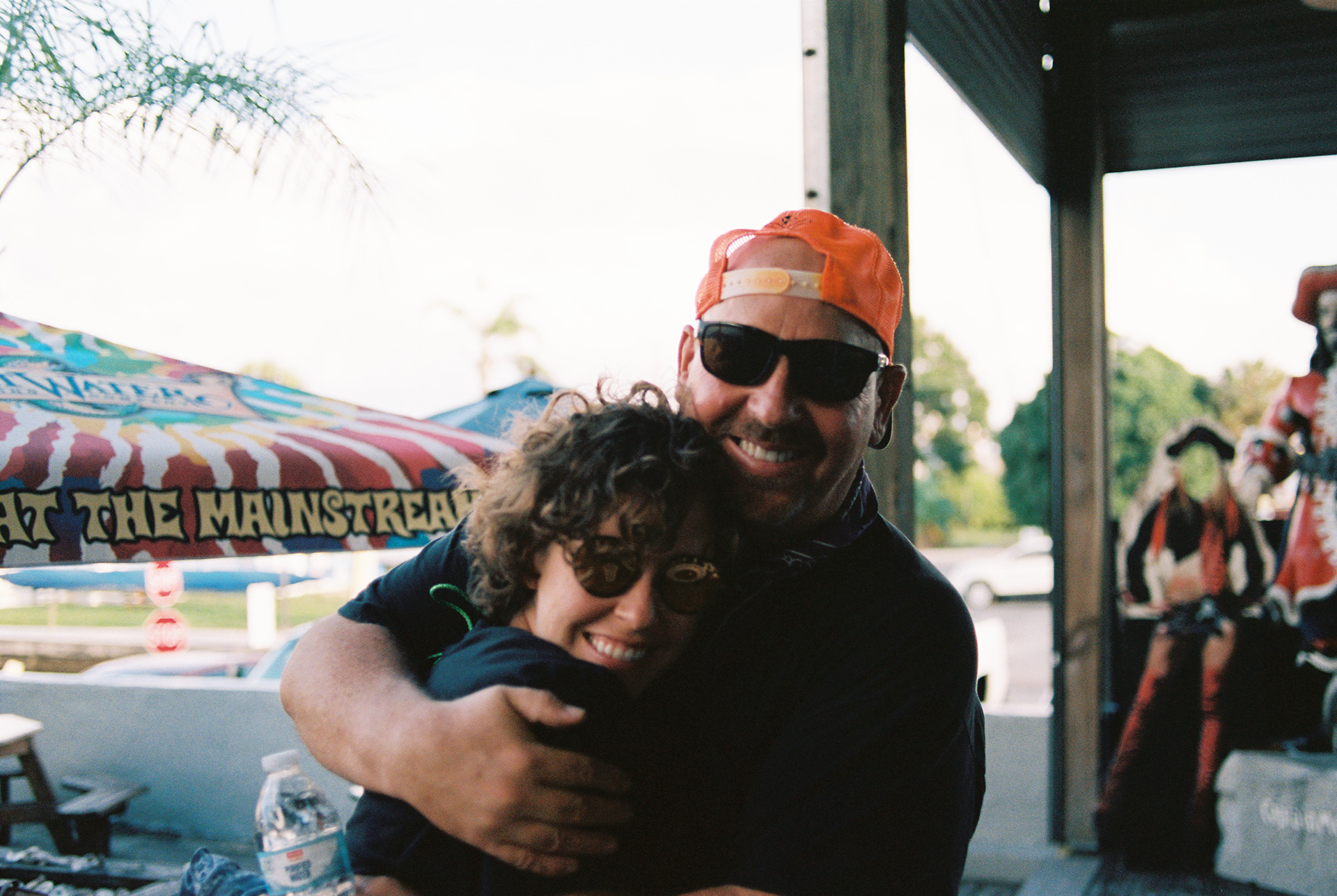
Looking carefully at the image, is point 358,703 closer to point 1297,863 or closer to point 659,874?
point 659,874

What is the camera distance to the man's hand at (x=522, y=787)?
4.12 ft

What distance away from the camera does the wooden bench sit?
631cm

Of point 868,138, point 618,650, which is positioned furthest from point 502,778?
point 868,138

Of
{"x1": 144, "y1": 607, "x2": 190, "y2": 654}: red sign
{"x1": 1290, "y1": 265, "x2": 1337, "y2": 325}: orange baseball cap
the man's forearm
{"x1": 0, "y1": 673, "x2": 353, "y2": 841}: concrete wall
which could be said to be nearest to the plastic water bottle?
the man's forearm

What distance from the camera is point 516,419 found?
2037 mm

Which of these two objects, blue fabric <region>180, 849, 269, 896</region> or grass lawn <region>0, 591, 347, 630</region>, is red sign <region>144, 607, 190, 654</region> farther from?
blue fabric <region>180, 849, 269, 896</region>

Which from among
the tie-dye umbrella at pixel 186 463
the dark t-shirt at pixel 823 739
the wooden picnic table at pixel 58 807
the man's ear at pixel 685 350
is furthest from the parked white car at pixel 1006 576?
the dark t-shirt at pixel 823 739

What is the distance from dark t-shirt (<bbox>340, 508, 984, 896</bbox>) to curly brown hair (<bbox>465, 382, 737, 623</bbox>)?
0.18 meters

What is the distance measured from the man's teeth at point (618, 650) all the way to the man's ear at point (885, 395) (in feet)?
2.14

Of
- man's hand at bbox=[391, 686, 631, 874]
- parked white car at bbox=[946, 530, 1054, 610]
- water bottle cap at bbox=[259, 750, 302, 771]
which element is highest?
man's hand at bbox=[391, 686, 631, 874]

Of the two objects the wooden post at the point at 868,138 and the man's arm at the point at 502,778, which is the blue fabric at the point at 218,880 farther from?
the wooden post at the point at 868,138

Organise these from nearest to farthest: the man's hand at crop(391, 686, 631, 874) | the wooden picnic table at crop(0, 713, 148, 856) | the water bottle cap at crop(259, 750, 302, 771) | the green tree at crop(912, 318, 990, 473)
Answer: the man's hand at crop(391, 686, 631, 874) < the water bottle cap at crop(259, 750, 302, 771) < the wooden picnic table at crop(0, 713, 148, 856) < the green tree at crop(912, 318, 990, 473)

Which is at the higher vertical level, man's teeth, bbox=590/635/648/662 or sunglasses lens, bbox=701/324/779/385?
sunglasses lens, bbox=701/324/779/385

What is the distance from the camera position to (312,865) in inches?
61.5
